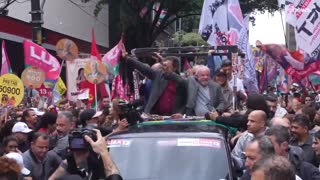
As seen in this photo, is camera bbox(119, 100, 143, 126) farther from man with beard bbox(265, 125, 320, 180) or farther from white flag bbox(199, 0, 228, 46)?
white flag bbox(199, 0, 228, 46)

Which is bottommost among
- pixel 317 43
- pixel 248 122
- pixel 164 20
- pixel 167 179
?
pixel 167 179

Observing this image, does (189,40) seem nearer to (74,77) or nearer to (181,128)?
(74,77)

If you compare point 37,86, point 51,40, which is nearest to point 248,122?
point 37,86

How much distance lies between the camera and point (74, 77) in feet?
49.0

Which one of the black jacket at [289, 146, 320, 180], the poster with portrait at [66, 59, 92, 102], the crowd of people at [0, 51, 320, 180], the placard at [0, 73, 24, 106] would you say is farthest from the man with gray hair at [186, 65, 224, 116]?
the poster with portrait at [66, 59, 92, 102]

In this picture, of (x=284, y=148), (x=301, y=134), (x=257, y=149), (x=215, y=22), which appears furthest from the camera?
(x=215, y=22)

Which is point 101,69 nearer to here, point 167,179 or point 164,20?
point 167,179

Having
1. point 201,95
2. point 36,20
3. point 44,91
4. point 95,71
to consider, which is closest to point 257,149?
point 201,95

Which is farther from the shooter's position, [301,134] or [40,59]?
[40,59]

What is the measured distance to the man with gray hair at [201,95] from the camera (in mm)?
9398

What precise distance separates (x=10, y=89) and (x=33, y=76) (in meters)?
1.26

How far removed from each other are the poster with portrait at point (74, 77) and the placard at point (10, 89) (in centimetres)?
239

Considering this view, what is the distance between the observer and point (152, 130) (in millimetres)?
A: 7082

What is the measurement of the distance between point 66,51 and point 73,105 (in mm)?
1156
